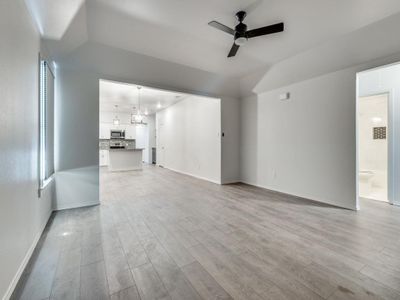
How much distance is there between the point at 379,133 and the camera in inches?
174

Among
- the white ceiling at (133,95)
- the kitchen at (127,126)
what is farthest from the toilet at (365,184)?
the kitchen at (127,126)

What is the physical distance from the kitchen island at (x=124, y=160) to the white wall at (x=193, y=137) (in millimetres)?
1310

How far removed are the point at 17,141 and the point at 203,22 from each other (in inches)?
100

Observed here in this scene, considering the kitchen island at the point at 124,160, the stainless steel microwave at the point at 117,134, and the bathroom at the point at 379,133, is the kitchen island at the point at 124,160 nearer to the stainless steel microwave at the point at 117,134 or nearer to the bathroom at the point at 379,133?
the stainless steel microwave at the point at 117,134

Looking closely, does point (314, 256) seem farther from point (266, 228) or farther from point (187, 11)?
point (187, 11)

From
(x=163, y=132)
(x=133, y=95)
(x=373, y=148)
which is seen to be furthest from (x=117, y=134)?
(x=373, y=148)

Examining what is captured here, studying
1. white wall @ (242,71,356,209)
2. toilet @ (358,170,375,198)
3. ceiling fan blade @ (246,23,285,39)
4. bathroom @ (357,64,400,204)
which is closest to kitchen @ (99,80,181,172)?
white wall @ (242,71,356,209)

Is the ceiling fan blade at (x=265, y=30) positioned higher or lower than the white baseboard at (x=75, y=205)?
higher

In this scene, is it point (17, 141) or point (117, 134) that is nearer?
point (17, 141)

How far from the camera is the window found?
7.90 feet

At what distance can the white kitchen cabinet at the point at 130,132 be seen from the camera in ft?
34.7

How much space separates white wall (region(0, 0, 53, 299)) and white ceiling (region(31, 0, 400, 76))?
0.58 metres

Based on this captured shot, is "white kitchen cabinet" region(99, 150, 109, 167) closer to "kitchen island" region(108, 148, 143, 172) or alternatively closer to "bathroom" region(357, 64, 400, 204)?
"kitchen island" region(108, 148, 143, 172)

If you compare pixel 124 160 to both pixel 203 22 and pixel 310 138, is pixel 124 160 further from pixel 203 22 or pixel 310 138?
pixel 310 138
